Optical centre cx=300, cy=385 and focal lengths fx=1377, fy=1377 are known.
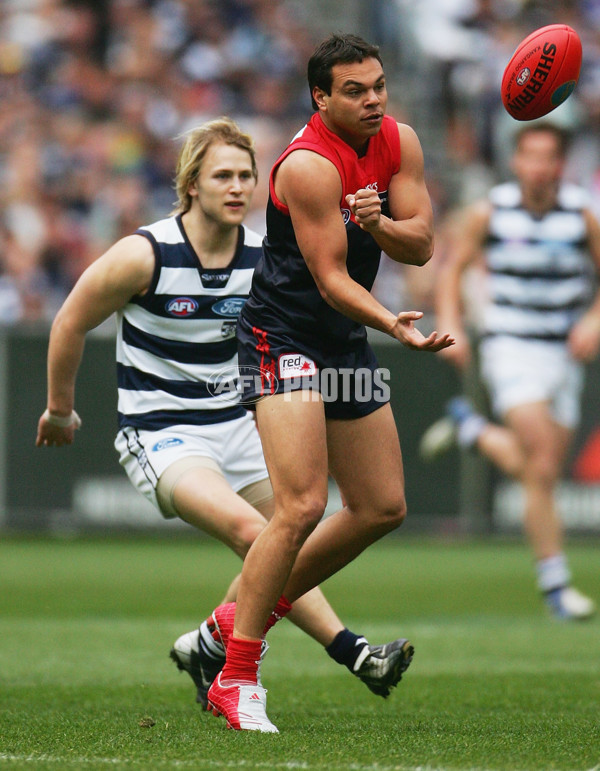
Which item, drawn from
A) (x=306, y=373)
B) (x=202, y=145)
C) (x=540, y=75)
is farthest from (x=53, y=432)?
(x=540, y=75)

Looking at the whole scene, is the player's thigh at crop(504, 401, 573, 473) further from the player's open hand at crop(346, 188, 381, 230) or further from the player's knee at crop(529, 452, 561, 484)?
the player's open hand at crop(346, 188, 381, 230)

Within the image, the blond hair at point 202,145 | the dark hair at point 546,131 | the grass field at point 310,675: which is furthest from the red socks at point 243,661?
the dark hair at point 546,131

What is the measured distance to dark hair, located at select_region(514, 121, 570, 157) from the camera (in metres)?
8.11

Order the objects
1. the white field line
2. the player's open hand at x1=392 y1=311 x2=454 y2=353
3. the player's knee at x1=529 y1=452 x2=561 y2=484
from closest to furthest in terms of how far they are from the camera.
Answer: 1. the white field line
2. the player's open hand at x1=392 y1=311 x2=454 y2=353
3. the player's knee at x1=529 y1=452 x2=561 y2=484

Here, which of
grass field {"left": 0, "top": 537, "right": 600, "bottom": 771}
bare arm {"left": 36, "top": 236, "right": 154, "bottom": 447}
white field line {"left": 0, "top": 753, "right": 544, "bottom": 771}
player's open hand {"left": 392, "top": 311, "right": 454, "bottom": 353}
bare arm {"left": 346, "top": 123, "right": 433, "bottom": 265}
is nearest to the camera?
white field line {"left": 0, "top": 753, "right": 544, "bottom": 771}

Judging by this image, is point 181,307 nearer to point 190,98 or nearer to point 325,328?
point 325,328

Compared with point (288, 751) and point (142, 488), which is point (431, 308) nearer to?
point (142, 488)

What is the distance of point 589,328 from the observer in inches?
320

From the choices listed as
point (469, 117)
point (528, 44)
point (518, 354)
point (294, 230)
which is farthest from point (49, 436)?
point (469, 117)

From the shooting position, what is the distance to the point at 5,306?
13430 millimetres

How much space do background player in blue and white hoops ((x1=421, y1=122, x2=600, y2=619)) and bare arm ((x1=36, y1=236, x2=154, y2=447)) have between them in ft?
10.4

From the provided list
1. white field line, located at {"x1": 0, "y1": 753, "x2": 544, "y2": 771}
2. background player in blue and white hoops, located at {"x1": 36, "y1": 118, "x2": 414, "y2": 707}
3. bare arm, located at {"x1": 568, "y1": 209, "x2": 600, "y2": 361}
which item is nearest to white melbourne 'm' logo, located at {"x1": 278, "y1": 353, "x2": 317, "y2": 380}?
background player in blue and white hoops, located at {"x1": 36, "y1": 118, "x2": 414, "y2": 707}

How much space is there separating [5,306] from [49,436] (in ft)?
26.6

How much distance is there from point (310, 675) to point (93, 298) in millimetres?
2018
